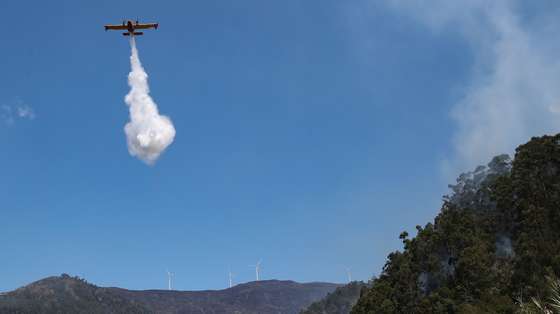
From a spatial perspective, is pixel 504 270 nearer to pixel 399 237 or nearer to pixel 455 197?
pixel 399 237

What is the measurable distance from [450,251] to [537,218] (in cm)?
994

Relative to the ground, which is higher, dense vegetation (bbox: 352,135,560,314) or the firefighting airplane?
the firefighting airplane

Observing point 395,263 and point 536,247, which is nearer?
point 536,247

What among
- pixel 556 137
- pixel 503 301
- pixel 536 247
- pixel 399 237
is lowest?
pixel 503 301

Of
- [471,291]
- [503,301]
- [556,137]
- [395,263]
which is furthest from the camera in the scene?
[395,263]

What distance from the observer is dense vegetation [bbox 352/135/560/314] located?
212 ft

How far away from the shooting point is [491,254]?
70375mm

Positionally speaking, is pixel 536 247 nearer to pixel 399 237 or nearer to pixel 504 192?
pixel 504 192

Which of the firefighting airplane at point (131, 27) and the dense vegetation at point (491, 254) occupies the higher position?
Result: the firefighting airplane at point (131, 27)

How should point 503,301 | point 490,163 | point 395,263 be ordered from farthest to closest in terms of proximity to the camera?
point 490,163 < point 395,263 < point 503,301

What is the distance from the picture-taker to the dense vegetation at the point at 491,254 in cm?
6475

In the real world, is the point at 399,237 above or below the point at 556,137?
below

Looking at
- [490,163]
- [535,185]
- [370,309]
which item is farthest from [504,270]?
[490,163]

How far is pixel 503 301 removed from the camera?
62.8 m
